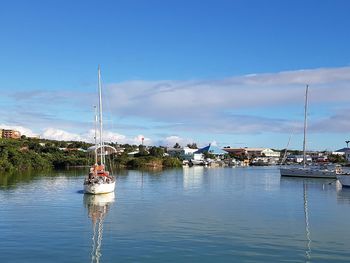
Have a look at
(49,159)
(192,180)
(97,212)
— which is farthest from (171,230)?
(49,159)

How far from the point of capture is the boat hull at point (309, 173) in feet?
274

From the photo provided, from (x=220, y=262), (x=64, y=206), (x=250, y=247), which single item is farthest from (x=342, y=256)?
(x=64, y=206)

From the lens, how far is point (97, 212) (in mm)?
34625

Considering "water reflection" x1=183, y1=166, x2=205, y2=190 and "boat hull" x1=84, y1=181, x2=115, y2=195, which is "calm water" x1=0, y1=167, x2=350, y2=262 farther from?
"water reflection" x1=183, y1=166, x2=205, y2=190

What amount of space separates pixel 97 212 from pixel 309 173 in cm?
5998

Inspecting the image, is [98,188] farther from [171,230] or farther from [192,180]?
[192,180]

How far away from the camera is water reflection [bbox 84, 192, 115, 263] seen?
21.5 metres

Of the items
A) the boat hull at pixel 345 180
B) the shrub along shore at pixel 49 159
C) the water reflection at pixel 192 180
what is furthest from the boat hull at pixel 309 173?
the shrub along shore at pixel 49 159

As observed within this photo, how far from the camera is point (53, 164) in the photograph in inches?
5133

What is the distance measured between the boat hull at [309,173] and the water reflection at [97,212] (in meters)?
49.3

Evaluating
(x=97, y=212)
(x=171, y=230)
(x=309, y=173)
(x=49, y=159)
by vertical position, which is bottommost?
(x=171, y=230)

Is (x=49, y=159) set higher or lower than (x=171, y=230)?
higher

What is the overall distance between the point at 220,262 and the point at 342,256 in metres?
5.61

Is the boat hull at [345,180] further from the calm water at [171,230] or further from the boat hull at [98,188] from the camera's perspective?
the boat hull at [98,188]
